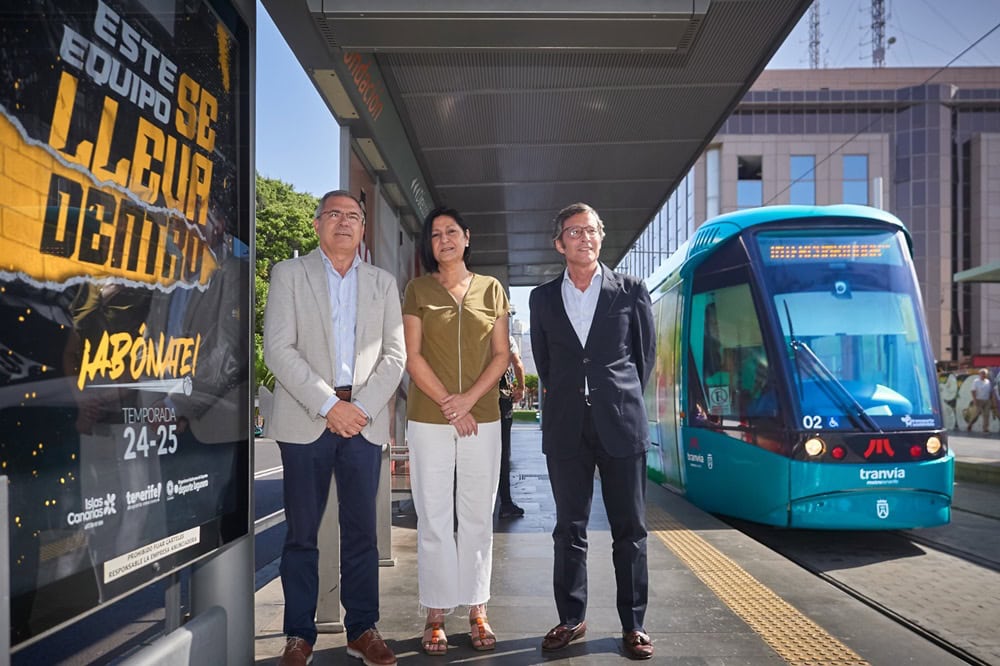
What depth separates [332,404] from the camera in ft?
11.3

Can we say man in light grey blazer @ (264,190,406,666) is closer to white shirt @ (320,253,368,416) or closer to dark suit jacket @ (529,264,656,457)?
white shirt @ (320,253,368,416)

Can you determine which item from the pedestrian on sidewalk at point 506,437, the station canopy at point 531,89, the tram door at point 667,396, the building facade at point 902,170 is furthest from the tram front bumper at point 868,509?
the building facade at point 902,170

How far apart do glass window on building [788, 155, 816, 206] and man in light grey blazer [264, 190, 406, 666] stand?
4915 cm

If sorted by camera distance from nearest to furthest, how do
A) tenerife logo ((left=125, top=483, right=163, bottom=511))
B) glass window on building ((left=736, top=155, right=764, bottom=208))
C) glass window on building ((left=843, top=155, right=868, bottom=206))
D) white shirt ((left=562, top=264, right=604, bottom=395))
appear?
1. tenerife logo ((left=125, top=483, right=163, bottom=511))
2. white shirt ((left=562, top=264, right=604, bottom=395))
3. glass window on building ((left=843, top=155, right=868, bottom=206))
4. glass window on building ((left=736, top=155, right=764, bottom=208))

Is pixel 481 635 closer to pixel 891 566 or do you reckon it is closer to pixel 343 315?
pixel 343 315

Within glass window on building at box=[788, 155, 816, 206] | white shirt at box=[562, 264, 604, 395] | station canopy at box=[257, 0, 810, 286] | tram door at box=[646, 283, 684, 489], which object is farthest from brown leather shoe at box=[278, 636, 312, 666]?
glass window on building at box=[788, 155, 816, 206]

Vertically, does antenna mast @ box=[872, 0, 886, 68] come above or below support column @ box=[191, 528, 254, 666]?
above

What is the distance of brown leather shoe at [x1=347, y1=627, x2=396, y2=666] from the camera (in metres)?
3.48

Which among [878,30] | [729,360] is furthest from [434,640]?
[878,30]

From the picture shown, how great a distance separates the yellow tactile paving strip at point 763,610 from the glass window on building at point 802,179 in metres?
46.9

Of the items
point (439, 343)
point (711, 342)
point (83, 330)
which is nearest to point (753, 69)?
point (711, 342)

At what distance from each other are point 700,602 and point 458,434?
A: 5.84ft

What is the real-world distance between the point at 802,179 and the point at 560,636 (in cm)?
5047

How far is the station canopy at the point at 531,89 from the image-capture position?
4.63m
